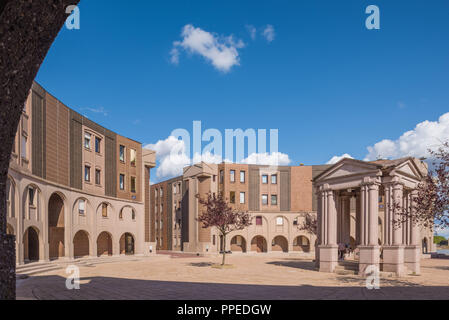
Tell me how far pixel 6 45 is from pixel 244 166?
182ft

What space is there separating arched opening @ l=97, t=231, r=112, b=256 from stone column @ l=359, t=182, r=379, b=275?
27675 mm

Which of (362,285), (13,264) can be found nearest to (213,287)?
(362,285)

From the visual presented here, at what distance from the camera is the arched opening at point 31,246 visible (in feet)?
91.0

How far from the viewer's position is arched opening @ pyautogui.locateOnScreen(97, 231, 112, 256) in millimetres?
37438

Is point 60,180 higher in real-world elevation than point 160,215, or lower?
higher

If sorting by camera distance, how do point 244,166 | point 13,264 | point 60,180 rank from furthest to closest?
1. point 244,166
2. point 60,180
3. point 13,264

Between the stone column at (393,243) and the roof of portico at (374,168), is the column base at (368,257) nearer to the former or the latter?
the stone column at (393,243)

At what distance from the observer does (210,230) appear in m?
52.8

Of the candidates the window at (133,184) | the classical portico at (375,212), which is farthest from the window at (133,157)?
the classical portico at (375,212)

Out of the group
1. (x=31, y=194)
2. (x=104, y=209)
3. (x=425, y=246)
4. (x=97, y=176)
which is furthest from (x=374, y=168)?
(x=425, y=246)

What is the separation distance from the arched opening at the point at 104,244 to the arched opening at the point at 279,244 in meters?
28.3

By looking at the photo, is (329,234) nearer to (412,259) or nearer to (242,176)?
(412,259)

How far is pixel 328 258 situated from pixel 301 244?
34.3m
